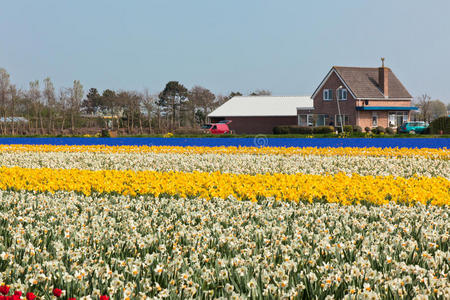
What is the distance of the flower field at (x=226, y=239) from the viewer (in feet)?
14.4

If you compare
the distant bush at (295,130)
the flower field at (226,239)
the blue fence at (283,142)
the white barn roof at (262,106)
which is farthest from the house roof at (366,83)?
the flower field at (226,239)

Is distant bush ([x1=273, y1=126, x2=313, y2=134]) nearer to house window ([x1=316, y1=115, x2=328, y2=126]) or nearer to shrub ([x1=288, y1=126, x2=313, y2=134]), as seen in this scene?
shrub ([x1=288, y1=126, x2=313, y2=134])

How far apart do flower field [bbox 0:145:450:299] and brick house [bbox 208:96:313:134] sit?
45.6 m

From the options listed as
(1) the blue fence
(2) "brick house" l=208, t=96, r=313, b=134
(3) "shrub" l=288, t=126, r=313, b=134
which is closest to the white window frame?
(2) "brick house" l=208, t=96, r=313, b=134

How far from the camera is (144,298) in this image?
4102 millimetres

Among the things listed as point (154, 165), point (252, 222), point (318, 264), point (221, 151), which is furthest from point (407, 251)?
point (221, 151)

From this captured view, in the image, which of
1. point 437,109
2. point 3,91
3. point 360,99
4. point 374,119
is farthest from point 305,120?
point 437,109

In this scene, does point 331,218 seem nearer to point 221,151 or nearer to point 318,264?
point 318,264

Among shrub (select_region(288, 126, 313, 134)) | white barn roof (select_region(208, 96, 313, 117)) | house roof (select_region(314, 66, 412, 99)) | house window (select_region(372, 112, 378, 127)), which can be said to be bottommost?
shrub (select_region(288, 126, 313, 134))

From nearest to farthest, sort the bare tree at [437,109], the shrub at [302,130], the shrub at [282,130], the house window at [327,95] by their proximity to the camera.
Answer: the shrub at [302,130] → the shrub at [282,130] → the house window at [327,95] → the bare tree at [437,109]

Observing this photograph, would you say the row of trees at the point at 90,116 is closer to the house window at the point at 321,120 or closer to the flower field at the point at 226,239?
the house window at the point at 321,120

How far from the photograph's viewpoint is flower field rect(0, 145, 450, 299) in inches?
173

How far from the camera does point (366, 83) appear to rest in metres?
51.2

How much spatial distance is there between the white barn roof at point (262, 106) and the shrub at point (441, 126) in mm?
18471
